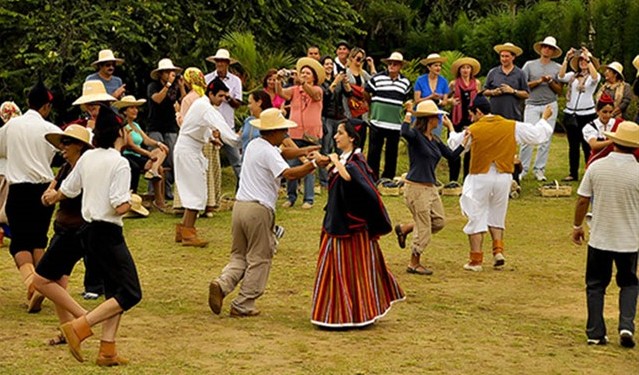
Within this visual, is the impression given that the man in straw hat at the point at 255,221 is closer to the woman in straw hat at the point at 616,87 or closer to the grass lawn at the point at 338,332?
the grass lawn at the point at 338,332

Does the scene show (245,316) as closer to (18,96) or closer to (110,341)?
(110,341)

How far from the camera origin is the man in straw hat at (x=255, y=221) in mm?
10367

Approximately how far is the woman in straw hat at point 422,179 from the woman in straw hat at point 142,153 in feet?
12.5

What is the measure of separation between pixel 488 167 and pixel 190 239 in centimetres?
347

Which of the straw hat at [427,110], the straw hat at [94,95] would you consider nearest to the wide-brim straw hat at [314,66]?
the straw hat at [427,110]

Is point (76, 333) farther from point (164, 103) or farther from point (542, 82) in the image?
point (542, 82)

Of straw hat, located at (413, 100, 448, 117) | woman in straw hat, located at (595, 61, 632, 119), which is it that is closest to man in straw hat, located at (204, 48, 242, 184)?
straw hat, located at (413, 100, 448, 117)

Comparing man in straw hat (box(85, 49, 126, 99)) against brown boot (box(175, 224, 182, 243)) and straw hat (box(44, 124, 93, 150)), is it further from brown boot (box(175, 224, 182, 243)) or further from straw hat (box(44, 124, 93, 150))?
straw hat (box(44, 124, 93, 150))

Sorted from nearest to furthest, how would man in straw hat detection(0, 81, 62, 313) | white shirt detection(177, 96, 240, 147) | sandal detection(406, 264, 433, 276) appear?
man in straw hat detection(0, 81, 62, 313) < sandal detection(406, 264, 433, 276) < white shirt detection(177, 96, 240, 147)

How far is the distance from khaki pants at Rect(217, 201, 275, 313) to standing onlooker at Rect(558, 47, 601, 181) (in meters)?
8.67

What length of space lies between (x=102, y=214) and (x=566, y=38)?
18.6 metres

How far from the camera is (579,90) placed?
18.2 metres

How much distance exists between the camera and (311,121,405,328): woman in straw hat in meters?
9.98

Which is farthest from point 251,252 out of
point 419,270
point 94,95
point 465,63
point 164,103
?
point 465,63
